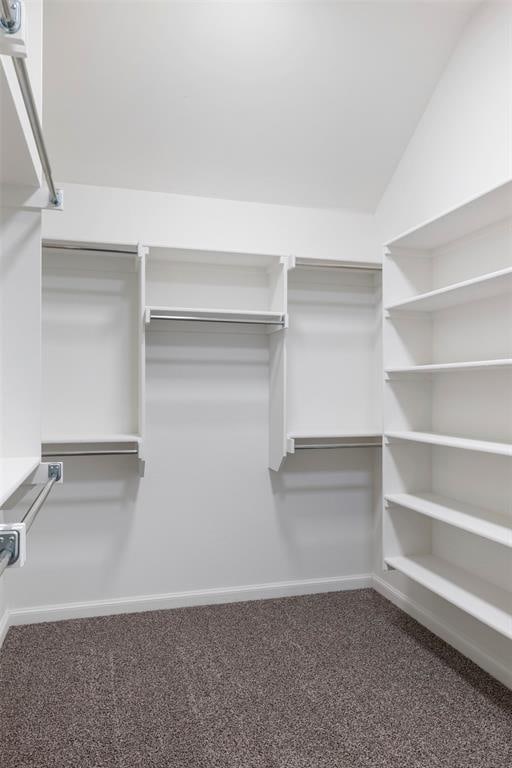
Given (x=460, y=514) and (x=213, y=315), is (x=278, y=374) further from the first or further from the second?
(x=460, y=514)

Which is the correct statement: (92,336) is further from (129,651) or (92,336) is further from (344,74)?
(344,74)

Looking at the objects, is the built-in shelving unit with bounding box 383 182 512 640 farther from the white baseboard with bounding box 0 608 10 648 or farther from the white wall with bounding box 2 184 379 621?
the white baseboard with bounding box 0 608 10 648

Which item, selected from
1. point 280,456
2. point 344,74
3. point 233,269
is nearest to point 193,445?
point 280,456

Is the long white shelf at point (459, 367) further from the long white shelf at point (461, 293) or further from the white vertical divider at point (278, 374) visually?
the white vertical divider at point (278, 374)

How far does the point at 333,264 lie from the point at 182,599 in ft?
6.68

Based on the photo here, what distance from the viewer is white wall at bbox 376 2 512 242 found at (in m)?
2.23

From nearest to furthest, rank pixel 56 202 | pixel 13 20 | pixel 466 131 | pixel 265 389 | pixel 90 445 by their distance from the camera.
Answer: pixel 13 20 → pixel 56 202 → pixel 466 131 → pixel 90 445 → pixel 265 389

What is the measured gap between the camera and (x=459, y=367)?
7.06 feet

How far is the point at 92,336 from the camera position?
2.82m

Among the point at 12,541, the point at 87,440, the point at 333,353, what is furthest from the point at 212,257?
the point at 12,541

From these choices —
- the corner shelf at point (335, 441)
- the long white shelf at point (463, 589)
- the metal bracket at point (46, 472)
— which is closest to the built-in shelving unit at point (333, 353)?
the corner shelf at point (335, 441)

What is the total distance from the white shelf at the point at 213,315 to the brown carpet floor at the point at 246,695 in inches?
61.6

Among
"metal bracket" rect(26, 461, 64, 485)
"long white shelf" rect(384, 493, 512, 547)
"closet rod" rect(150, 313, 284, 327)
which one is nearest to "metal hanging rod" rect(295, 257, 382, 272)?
"closet rod" rect(150, 313, 284, 327)

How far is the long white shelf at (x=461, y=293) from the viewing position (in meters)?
1.94
